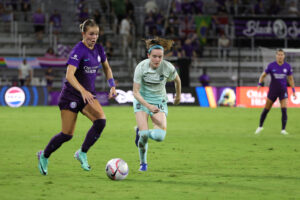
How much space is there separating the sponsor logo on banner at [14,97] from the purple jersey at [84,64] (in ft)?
64.9

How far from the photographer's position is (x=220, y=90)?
98.0ft

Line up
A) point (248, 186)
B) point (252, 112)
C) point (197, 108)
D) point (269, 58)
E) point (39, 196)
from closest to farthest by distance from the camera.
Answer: point (39, 196)
point (248, 186)
point (252, 112)
point (197, 108)
point (269, 58)

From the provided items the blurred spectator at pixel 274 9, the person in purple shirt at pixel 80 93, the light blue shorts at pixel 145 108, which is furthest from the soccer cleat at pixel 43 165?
the blurred spectator at pixel 274 9

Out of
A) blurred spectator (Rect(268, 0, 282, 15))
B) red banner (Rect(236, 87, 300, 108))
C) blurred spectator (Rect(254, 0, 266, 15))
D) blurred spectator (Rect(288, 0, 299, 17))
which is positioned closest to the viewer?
red banner (Rect(236, 87, 300, 108))

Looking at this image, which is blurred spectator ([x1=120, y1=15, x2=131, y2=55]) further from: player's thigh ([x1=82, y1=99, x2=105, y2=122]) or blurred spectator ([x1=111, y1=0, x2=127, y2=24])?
player's thigh ([x1=82, y1=99, x2=105, y2=122])

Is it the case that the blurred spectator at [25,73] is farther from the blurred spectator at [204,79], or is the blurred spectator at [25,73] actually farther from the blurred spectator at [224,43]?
the blurred spectator at [224,43]

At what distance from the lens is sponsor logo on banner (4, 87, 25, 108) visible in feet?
94.8

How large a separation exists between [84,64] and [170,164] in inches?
102

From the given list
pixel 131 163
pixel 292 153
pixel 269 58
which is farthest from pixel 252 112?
pixel 131 163

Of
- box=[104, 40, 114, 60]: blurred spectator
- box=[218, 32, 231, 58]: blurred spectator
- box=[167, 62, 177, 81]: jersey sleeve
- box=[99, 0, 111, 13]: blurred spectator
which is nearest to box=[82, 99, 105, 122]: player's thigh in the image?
box=[167, 62, 177, 81]: jersey sleeve

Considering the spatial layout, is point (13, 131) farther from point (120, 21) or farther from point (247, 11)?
point (247, 11)

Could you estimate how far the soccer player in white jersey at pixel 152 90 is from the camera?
975 cm

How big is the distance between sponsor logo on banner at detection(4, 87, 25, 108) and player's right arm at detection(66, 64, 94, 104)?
20033 mm

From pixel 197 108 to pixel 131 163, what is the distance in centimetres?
1799
